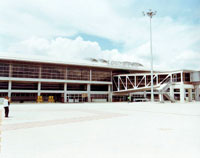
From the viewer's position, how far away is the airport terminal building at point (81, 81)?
1971 inches

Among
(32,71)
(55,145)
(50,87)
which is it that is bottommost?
(55,145)

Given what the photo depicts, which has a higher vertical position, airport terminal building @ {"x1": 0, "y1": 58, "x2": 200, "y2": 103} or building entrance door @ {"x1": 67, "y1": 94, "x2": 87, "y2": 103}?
airport terminal building @ {"x1": 0, "y1": 58, "x2": 200, "y2": 103}

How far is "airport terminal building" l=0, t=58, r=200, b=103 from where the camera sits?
5007 cm

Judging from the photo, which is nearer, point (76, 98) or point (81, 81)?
point (76, 98)

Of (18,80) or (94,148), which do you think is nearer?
(94,148)

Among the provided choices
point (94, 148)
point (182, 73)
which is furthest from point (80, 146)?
point (182, 73)

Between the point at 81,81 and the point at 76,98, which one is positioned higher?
the point at 81,81

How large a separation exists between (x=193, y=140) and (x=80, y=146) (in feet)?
14.8

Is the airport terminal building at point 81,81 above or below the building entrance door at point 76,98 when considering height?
above

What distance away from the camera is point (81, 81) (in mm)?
59750

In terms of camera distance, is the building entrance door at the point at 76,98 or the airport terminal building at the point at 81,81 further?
the building entrance door at the point at 76,98

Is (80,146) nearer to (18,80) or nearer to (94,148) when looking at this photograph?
(94,148)

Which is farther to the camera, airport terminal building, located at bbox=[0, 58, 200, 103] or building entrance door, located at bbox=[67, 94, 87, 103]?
building entrance door, located at bbox=[67, 94, 87, 103]

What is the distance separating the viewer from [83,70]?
61625 millimetres
